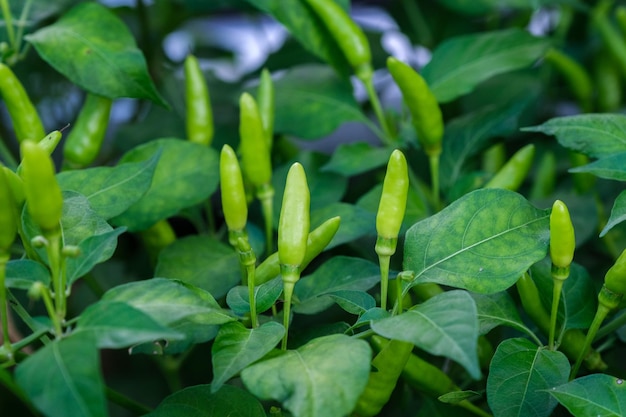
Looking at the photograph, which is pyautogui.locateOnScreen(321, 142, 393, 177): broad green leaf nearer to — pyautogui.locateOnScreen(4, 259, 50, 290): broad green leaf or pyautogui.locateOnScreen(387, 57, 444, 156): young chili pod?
pyautogui.locateOnScreen(387, 57, 444, 156): young chili pod

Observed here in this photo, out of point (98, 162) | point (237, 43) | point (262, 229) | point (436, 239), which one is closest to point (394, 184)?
point (436, 239)

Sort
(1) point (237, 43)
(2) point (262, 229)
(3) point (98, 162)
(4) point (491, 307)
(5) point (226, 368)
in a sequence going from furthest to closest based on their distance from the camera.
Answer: (1) point (237, 43) → (3) point (98, 162) → (2) point (262, 229) → (4) point (491, 307) → (5) point (226, 368)

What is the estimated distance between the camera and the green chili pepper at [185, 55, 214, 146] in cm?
73

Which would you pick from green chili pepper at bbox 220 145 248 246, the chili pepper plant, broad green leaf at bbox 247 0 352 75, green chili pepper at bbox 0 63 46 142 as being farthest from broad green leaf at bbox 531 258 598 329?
green chili pepper at bbox 0 63 46 142

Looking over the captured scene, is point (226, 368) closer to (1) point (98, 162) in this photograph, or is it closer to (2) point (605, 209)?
(2) point (605, 209)

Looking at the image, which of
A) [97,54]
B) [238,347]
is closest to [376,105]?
[97,54]

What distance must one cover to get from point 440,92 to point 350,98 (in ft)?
0.35

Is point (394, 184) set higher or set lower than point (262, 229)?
higher

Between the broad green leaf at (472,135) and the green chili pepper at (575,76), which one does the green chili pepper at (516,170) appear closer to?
the broad green leaf at (472,135)

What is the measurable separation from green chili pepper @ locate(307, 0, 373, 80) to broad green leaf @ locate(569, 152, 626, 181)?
0.97 ft

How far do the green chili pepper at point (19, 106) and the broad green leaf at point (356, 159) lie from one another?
27 cm

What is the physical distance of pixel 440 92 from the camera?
0.77m

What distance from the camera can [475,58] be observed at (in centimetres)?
79

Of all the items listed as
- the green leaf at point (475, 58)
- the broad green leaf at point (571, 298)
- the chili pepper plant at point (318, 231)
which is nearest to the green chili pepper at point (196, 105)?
the chili pepper plant at point (318, 231)
